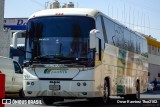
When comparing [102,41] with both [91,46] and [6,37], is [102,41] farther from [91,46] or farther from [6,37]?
[6,37]

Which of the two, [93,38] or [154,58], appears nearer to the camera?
[93,38]

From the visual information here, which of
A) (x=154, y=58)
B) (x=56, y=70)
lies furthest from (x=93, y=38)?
(x=154, y=58)

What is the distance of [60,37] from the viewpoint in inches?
558

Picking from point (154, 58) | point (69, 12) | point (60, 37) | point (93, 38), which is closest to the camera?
point (93, 38)

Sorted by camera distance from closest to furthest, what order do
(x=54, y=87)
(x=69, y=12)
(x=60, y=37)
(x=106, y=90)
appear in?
(x=54, y=87)
(x=60, y=37)
(x=69, y=12)
(x=106, y=90)

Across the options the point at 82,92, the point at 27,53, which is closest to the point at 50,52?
the point at 27,53

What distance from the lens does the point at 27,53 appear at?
14492 mm

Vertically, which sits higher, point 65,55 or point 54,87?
point 65,55

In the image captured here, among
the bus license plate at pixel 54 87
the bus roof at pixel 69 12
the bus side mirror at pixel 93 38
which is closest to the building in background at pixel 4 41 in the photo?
the bus roof at pixel 69 12

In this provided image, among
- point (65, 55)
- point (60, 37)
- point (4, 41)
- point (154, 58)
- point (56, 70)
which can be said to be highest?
point (154, 58)

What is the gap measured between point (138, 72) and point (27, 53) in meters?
10.0

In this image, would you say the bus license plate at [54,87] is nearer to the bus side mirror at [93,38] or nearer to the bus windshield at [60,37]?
the bus windshield at [60,37]

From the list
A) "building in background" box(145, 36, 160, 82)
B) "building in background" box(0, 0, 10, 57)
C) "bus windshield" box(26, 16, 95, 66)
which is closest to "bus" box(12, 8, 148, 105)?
"bus windshield" box(26, 16, 95, 66)

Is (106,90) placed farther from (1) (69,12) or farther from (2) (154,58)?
(2) (154,58)
